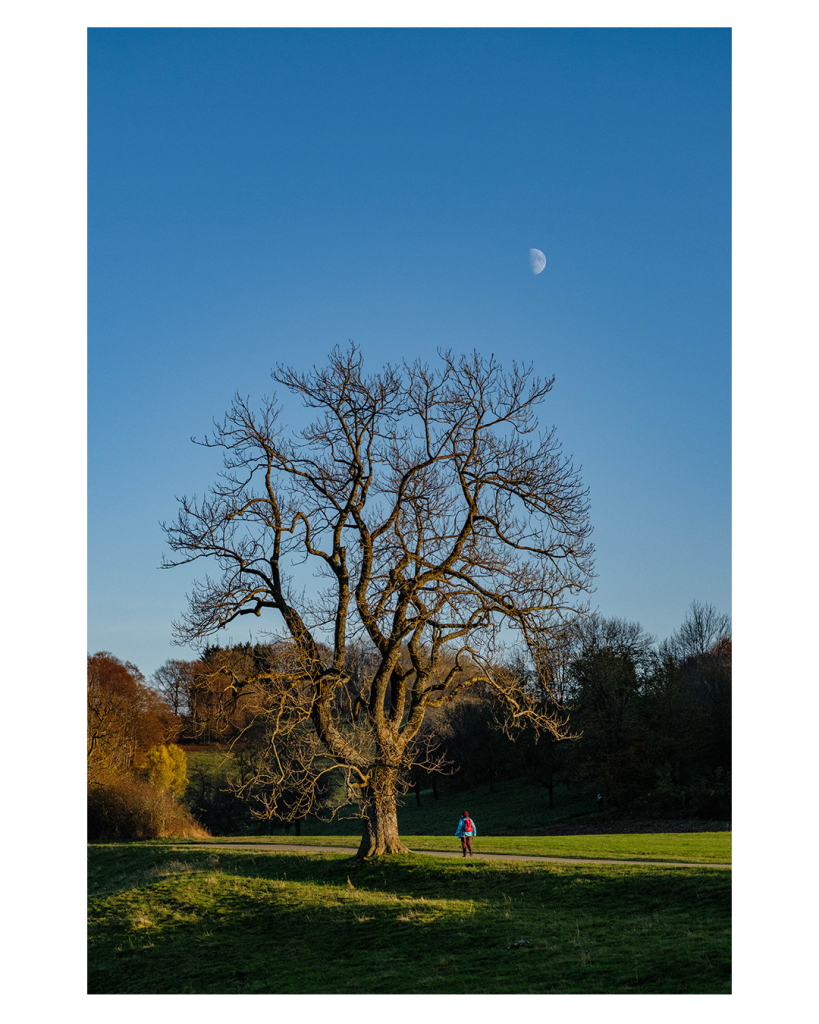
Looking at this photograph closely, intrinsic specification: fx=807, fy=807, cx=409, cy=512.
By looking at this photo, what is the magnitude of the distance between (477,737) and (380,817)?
35.6 meters

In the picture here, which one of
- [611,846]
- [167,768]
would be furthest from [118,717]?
[611,846]

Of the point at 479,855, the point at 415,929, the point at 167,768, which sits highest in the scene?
the point at 415,929

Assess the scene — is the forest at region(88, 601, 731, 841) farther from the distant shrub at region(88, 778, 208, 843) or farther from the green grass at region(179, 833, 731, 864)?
the green grass at region(179, 833, 731, 864)

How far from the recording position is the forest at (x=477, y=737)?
20.3m

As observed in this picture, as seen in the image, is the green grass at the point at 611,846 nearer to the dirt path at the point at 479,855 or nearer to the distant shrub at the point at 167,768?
the dirt path at the point at 479,855

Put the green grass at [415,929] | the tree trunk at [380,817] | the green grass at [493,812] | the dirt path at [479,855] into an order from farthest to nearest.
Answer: the green grass at [493,812] → the tree trunk at [380,817] → the dirt path at [479,855] → the green grass at [415,929]

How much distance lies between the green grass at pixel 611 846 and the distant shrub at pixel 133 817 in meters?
7.56

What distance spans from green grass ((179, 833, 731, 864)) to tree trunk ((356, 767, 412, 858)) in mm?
3557

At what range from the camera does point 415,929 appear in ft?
47.4

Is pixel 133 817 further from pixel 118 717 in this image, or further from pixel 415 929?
pixel 415 929

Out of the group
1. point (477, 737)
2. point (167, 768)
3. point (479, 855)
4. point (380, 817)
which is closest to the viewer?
point (380, 817)

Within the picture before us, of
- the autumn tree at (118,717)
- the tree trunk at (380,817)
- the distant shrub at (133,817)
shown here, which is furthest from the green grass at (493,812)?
the tree trunk at (380,817)

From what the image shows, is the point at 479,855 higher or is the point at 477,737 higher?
the point at 479,855
